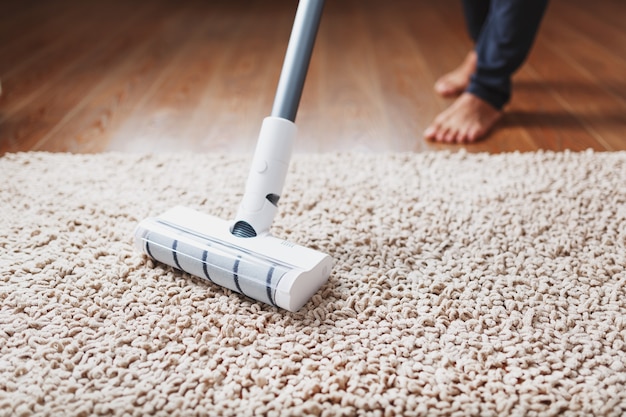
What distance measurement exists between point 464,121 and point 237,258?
0.85 metres

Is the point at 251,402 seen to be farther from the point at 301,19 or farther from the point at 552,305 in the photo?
the point at 301,19

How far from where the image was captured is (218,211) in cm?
116

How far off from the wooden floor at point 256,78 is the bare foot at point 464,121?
0.11 ft

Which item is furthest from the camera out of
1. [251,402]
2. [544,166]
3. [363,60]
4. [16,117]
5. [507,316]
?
[363,60]

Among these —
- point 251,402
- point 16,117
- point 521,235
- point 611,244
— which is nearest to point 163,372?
point 251,402

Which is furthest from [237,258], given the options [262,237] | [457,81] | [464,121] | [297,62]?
[457,81]

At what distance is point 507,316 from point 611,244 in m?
0.30

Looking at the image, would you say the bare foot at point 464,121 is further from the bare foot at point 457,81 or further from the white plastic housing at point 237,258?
the white plastic housing at point 237,258

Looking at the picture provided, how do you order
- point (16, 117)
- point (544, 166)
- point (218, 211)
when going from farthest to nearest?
point (16, 117), point (544, 166), point (218, 211)

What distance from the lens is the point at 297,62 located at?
38.8 inches

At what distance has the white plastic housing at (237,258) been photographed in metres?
0.85

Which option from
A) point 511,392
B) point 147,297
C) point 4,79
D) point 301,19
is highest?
point 301,19

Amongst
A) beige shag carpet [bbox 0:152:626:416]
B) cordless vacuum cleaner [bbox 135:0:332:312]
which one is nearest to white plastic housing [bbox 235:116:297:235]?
cordless vacuum cleaner [bbox 135:0:332:312]

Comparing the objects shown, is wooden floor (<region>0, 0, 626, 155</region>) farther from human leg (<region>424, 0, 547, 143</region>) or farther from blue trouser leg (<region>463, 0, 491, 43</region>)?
blue trouser leg (<region>463, 0, 491, 43</region>)
